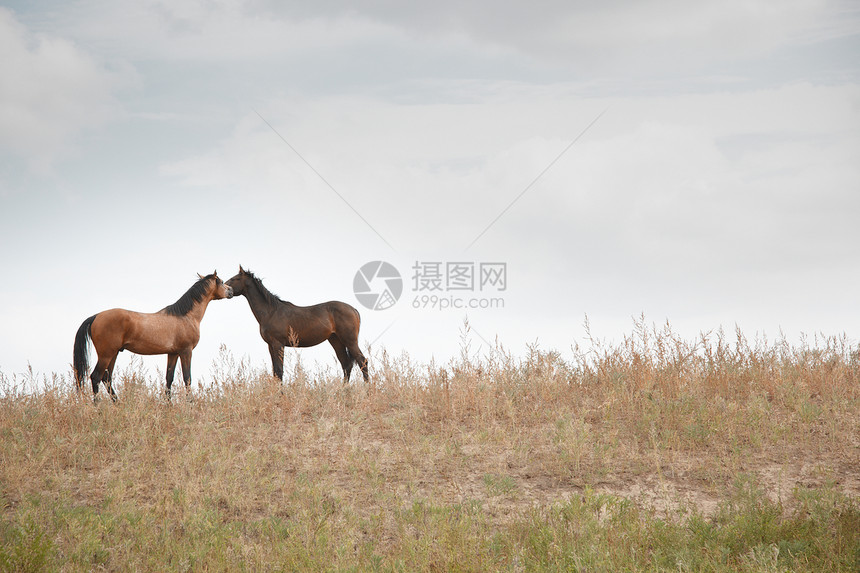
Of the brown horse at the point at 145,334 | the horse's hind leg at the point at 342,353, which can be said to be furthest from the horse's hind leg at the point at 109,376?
the horse's hind leg at the point at 342,353

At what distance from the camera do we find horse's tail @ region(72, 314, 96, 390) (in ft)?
40.8

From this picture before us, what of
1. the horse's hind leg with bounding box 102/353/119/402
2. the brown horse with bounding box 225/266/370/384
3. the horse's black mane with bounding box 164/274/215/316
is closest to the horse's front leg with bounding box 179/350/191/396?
the horse's black mane with bounding box 164/274/215/316

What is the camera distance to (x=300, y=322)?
555 inches

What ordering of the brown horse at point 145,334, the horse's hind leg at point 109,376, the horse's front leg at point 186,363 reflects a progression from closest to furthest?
the horse's hind leg at point 109,376, the brown horse at point 145,334, the horse's front leg at point 186,363

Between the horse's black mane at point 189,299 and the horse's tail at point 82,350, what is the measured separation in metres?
1.50

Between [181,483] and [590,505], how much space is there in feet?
15.8

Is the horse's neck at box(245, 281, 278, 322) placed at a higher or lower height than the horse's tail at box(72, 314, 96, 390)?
higher

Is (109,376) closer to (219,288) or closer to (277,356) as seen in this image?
(219,288)

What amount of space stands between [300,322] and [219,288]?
192cm

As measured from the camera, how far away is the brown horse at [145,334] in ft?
41.3

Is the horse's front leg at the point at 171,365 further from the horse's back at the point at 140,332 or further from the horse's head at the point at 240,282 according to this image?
the horse's head at the point at 240,282

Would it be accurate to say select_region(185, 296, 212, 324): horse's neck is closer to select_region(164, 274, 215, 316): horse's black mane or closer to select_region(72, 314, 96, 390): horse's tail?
select_region(164, 274, 215, 316): horse's black mane

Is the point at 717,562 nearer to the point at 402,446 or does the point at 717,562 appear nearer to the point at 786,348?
the point at 402,446

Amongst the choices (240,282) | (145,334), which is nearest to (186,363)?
(145,334)
